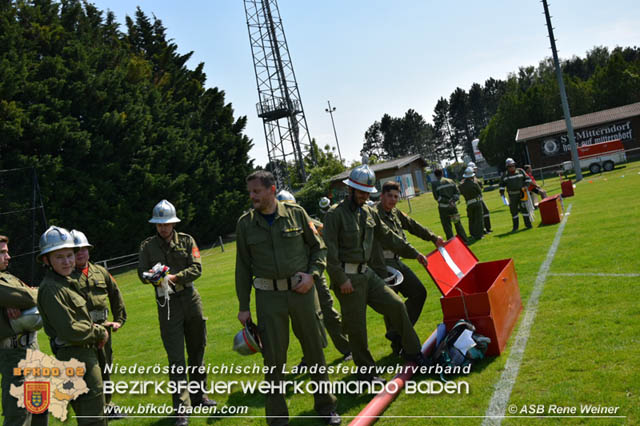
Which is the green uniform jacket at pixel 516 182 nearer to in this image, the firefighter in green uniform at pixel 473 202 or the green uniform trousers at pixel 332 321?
the firefighter in green uniform at pixel 473 202

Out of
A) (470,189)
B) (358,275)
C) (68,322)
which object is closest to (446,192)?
(470,189)

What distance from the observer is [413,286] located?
6.80 meters

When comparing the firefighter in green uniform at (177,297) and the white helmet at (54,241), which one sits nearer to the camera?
the white helmet at (54,241)

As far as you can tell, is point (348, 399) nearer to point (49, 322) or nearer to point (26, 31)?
point (49, 322)

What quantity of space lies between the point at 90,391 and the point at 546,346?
189 inches

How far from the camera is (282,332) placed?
4.77 meters

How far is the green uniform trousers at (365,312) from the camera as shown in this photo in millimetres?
5418

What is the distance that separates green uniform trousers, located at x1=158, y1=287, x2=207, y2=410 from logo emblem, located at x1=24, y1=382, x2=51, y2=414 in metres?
1.30

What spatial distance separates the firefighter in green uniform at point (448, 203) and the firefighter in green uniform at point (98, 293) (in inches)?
418

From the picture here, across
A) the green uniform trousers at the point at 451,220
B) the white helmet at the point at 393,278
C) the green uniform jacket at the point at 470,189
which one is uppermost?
the green uniform jacket at the point at 470,189

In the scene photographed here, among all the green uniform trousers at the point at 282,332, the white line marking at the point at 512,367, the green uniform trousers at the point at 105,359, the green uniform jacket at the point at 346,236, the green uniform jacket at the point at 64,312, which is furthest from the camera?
the green uniform trousers at the point at 105,359

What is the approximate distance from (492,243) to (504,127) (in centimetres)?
4811

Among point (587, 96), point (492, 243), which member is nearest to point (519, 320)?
point (492, 243)

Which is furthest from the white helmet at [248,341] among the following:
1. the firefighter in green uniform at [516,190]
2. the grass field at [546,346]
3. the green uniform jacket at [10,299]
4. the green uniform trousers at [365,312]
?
the firefighter in green uniform at [516,190]
